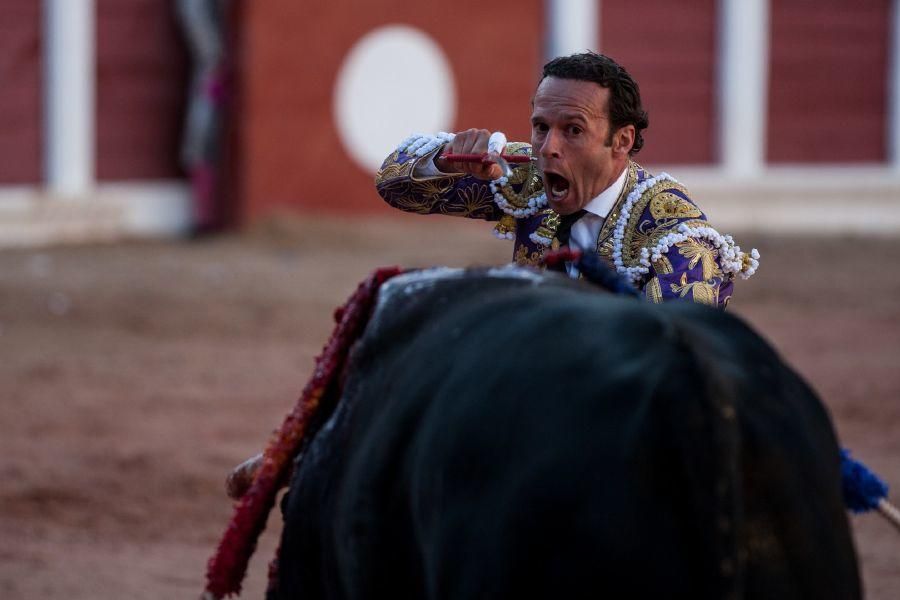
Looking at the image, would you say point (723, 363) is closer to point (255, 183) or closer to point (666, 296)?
point (666, 296)

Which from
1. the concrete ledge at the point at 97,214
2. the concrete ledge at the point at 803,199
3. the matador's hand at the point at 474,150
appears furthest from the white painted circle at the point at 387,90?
the matador's hand at the point at 474,150

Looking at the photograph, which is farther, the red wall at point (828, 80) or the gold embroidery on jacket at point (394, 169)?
the red wall at point (828, 80)

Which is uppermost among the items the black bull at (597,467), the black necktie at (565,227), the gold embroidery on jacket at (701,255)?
the black necktie at (565,227)

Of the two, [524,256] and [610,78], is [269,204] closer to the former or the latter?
[524,256]

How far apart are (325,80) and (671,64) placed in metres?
2.80

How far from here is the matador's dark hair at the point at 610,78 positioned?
2.29 metres

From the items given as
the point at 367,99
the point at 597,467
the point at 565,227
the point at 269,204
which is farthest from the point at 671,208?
the point at 367,99

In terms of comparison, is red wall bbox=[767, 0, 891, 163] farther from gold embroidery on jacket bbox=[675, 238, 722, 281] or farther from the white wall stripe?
gold embroidery on jacket bbox=[675, 238, 722, 281]

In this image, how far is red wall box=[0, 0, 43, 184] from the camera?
8906 millimetres

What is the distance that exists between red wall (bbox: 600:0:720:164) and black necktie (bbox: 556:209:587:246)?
8.64 m

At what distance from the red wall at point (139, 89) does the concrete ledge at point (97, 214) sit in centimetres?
12

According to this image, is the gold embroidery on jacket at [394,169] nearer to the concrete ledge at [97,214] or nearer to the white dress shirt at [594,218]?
the white dress shirt at [594,218]

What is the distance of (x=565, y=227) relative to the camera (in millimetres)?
2402

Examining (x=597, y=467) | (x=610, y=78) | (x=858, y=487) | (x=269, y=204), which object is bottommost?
(x=269, y=204)
